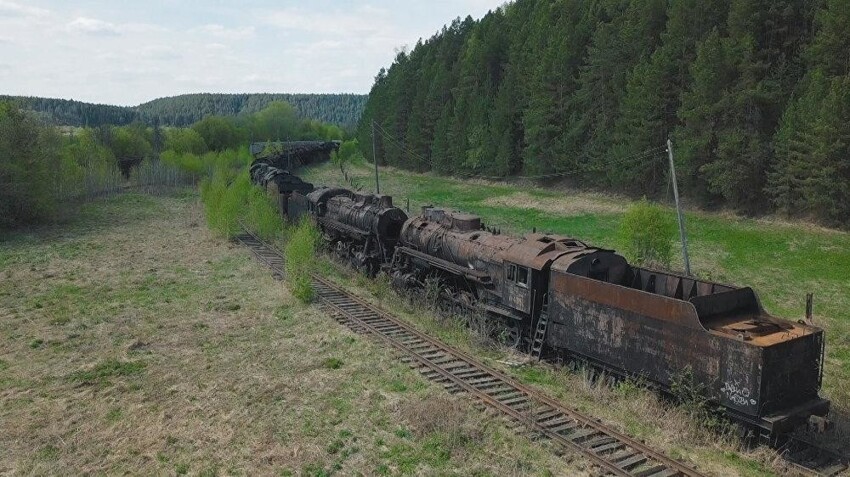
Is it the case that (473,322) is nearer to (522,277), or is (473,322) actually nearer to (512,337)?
(512,337)

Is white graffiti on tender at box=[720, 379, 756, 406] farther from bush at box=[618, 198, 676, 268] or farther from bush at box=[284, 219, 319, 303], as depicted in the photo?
bush at box=[284, 219, 319, 303]

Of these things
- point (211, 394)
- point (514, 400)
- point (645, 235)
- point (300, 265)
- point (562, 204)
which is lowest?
point (211, 394)

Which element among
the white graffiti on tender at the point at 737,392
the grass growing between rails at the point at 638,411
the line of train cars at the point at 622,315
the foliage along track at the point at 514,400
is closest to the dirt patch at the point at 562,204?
the line of train cars at the point at 622,315

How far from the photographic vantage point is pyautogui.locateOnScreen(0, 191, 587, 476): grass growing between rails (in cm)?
1025

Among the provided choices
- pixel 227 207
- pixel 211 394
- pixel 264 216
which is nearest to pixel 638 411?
pixel 211 394

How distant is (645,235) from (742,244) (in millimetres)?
12549

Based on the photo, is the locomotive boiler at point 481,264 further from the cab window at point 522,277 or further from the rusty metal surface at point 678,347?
the rusty metal surface at point 678,347

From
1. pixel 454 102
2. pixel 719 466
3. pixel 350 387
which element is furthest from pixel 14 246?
pixel 454 102

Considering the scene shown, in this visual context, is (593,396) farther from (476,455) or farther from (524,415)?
(476,455)

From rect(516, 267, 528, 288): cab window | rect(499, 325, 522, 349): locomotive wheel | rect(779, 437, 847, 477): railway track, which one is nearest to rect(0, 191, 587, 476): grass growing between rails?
rect(499, 325, 522, 349): locomotive wheel

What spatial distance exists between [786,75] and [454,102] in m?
41.1

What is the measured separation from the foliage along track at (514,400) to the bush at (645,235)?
33.1ft

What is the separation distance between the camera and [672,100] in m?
42.2

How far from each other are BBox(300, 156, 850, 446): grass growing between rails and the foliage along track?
5238 mm
